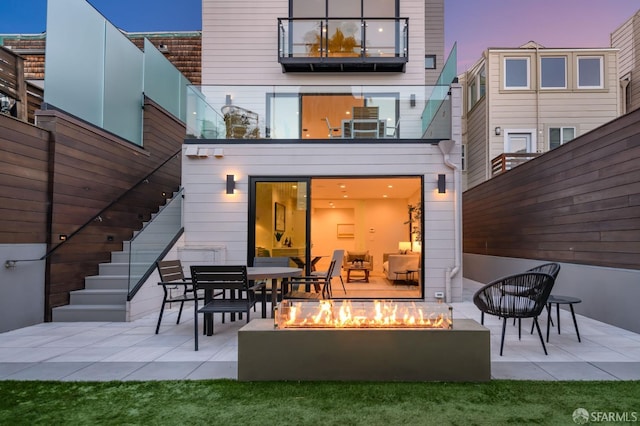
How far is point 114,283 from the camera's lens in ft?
19.3

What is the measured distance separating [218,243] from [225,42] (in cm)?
521

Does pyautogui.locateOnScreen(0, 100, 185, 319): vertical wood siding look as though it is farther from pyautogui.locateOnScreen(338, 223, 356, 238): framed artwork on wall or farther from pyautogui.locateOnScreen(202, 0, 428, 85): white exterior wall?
pyautogui.locateOnScreen(338, 223, 356, 238): framed artwork on wall

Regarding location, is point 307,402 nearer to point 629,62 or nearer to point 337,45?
point 337,45

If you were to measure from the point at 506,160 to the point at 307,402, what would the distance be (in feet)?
31.2

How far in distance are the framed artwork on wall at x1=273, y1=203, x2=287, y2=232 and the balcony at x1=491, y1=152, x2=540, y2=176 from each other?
5961 millimetres

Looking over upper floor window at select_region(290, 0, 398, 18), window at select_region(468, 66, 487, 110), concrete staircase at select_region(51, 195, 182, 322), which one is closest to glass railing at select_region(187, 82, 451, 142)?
concrete staircase at select_region(51, 195, 182, 322)

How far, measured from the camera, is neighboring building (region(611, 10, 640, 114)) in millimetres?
10898

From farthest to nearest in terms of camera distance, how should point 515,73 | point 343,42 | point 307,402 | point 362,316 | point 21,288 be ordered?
1. point 515,73
2. point 343,42
3. point 21,288
4. point 362,316
5. point 307,402

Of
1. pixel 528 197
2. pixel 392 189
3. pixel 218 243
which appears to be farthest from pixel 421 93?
pixel 218 243

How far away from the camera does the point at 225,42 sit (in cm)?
929

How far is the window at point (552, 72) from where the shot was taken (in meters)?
11.2

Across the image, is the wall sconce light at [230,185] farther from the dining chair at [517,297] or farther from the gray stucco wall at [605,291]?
the gray stucco wall at [605,291]

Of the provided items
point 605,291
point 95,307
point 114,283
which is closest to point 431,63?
point 605,291

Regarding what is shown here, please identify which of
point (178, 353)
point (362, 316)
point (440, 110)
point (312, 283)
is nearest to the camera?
point (362, 316)
